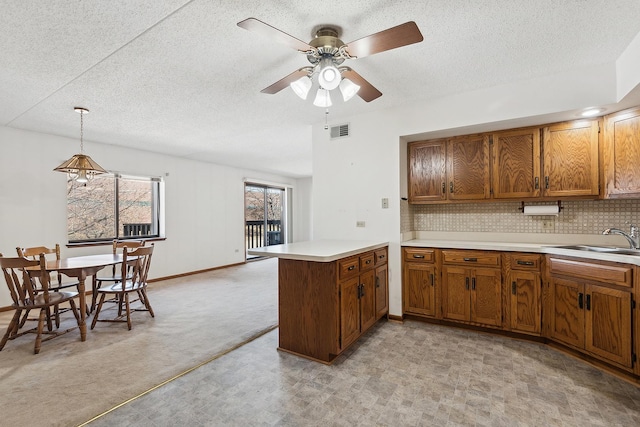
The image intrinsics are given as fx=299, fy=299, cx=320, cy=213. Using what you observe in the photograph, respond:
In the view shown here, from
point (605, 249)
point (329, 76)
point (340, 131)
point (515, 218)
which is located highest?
point (340, 131)

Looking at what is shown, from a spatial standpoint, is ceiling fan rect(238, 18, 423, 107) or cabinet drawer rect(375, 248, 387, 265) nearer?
ceiling fan rect(238, 18, 423, 107)

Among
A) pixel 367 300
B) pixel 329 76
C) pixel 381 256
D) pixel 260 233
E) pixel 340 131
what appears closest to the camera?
pixel 329 76

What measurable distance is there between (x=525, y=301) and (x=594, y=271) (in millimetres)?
656

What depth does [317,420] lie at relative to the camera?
1.79 m

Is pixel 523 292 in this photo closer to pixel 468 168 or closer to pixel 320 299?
pixel 468 168

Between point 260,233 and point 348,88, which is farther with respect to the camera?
point 260,233

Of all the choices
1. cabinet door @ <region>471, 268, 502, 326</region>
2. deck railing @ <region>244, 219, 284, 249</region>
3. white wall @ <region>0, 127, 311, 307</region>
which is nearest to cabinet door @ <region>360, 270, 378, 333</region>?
cabinet door @ <region>471, 268, 502, 326</region>

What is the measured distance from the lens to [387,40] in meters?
1.67

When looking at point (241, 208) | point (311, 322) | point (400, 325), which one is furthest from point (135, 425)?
point (241, 208)

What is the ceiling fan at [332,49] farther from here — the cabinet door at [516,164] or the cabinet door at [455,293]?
the cabinet door at [455,293]

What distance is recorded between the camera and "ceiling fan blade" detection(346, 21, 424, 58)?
1.53 meters

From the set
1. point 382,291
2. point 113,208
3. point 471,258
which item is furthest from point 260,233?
point 471,258

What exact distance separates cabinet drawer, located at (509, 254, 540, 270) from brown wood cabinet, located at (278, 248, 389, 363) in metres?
1.47

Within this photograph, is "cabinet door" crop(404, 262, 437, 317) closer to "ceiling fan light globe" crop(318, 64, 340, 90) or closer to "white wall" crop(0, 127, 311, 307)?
"ceiling fan light globe" crop(318, 64, 340, 90)
